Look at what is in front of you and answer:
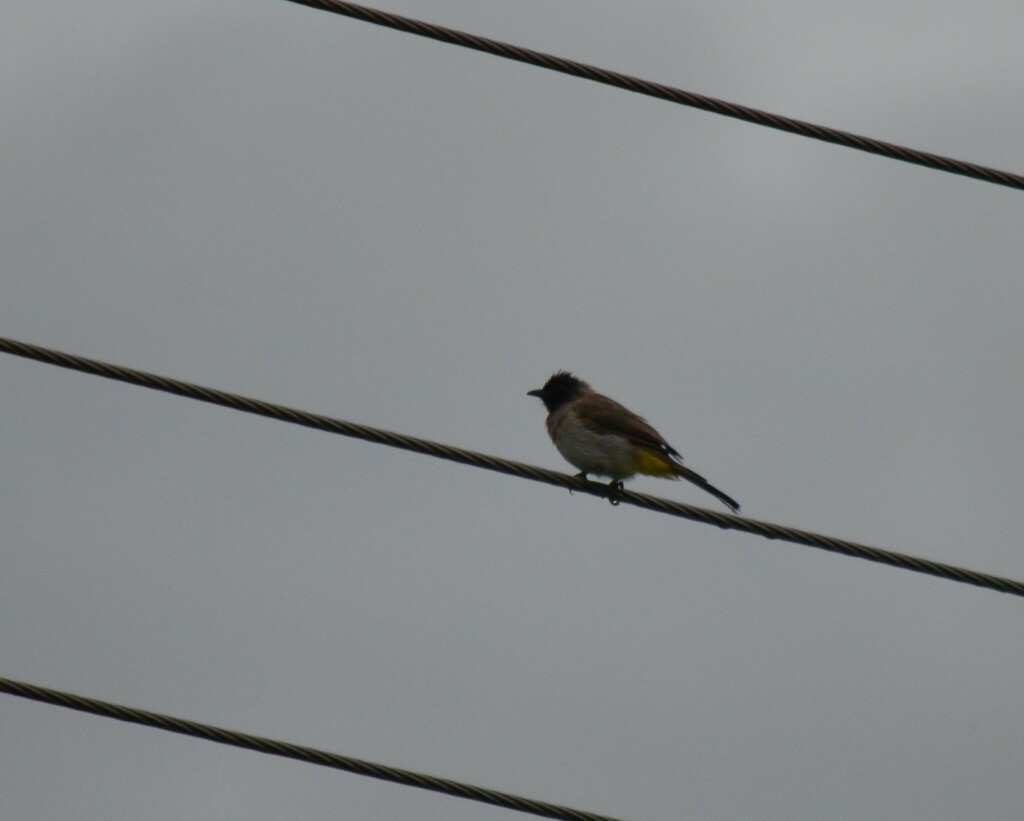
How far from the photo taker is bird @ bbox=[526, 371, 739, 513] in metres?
12.1

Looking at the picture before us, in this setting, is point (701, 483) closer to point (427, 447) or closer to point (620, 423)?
point (620, 423)

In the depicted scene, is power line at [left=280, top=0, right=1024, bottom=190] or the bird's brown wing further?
the bird's brown wing

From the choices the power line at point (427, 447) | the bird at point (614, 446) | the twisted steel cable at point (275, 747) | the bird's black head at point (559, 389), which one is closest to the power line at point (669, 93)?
the power line at point (427, 447)

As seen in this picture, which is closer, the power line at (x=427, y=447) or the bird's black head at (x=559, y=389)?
the power line at (x=427, y=447)

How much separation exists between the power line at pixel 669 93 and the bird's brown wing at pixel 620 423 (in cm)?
539

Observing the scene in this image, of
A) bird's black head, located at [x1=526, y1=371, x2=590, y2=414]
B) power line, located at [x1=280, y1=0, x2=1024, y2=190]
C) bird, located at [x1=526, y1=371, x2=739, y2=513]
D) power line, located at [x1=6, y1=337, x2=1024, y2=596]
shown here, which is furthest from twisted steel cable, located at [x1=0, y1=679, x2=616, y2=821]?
bird's black head, located at [x1=526, y1=371, x2=590, y2=414]

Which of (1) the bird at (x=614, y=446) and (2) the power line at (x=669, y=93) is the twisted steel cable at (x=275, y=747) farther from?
(1) the bird at (x=614, y=446)

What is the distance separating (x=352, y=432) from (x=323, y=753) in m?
1.42

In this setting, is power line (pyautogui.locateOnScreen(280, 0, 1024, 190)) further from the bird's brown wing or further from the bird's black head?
the bird's black head

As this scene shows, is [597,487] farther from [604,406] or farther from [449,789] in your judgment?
[449,789]

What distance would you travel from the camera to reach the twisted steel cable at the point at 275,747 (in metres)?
6.06


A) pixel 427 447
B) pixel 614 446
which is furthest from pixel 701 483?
pixel 427 447

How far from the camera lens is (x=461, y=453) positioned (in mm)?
7168

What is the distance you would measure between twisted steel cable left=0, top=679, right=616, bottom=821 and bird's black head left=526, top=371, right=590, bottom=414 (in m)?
7.64
